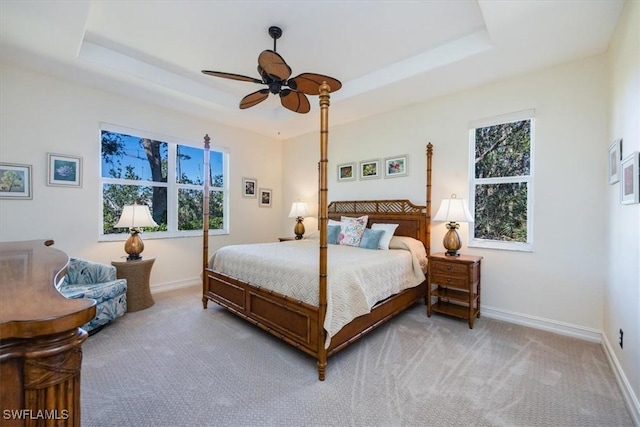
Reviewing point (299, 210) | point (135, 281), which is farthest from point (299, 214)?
point (135, 281)

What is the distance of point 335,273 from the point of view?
238 cm

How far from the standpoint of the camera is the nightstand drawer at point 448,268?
10.3 feet

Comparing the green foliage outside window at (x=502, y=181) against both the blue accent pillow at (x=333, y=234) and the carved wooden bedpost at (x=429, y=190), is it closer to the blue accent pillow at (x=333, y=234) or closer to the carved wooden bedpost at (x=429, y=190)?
the carved wooden bedpost at (x=429, y=190)

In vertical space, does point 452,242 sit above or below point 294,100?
below

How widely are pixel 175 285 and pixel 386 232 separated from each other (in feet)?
11.2

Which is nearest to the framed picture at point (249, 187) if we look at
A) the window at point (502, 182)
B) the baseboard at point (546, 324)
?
the window at point (502, 182)

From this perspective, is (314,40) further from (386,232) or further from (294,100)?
(386,232)

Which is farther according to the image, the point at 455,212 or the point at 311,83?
the point at 455,212

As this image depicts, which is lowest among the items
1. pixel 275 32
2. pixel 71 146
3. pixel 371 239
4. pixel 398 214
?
pixel 371 239

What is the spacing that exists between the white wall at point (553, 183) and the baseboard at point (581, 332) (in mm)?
32

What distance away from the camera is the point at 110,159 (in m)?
3.98

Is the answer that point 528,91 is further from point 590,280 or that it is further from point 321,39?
point 321,39

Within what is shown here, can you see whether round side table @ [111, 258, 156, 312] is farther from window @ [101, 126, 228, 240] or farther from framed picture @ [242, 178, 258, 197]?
framed picture @ [242, 178, 258, 197]

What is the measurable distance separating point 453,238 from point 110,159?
15.6 feet
